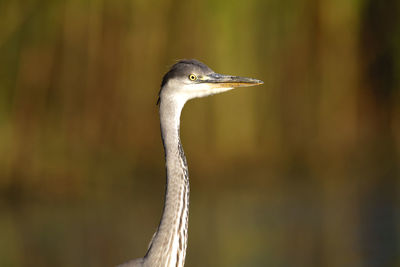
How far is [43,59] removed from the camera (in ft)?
21.4

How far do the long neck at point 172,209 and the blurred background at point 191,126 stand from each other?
Answer: 2.12m

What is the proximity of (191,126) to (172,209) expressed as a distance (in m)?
3.18

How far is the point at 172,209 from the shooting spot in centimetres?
360

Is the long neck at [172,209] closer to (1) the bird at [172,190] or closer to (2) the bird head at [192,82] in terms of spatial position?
(1) the bird at [172,190]

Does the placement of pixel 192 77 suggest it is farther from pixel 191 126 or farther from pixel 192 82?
pixel 191 126

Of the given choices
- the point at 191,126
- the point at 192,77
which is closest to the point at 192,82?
the point at 192,77

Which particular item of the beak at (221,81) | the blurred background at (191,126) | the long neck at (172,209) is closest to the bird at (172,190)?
the long neck at (172,209)

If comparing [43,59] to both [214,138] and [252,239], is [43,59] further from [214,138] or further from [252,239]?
[252,239]

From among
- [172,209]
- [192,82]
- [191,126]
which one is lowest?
[172,209]

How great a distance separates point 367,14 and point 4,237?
3954 millimetres

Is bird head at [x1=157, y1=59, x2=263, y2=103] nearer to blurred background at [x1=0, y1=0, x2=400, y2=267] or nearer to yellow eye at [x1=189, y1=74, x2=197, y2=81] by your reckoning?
yellow eye at [x1=189, y1=74, x2=197, y2=81]

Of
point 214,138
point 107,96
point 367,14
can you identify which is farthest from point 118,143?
point 367,14

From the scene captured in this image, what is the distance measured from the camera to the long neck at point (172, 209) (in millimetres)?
3600

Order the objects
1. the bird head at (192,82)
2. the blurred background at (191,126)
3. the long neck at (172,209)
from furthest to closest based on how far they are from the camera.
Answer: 1. the blurred background at (191,126)
2. the bird head at (192,82)
3. the long neck at (172,209)
